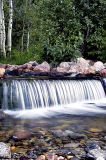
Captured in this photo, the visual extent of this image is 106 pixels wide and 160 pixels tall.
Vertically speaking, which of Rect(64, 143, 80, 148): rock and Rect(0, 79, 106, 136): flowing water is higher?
Rect(0, 79, 106, 136): flowing water

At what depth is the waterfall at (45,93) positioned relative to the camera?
1279 centimetres

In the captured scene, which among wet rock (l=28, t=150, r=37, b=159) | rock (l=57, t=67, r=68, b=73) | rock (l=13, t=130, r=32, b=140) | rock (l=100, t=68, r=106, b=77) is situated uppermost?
rock (l=57, t=67, r=68, b=73)

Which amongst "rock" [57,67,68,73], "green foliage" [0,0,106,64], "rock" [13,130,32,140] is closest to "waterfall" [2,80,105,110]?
"rock" [57,67,68,73]

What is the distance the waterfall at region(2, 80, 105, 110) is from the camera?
12.8m

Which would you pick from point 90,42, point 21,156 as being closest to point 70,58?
point 90,42

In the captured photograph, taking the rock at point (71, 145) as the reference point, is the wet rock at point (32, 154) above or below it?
below

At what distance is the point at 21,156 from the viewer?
7609 millimetres

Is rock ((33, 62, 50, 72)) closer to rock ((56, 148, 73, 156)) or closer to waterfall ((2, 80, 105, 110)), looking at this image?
waterfall ((2, 80, 105, 110))

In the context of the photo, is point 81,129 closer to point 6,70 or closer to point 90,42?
point 6,70

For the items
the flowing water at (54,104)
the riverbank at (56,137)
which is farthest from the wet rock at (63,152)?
the flowing water at (54,104)

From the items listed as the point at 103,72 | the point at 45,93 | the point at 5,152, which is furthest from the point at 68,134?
the point at 103,72

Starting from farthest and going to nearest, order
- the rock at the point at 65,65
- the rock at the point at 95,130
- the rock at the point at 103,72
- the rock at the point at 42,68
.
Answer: the rock at the point at 65,65, the rock at the point at 42,68, the rock at the point at 103,72, the rock at the point at 95,130

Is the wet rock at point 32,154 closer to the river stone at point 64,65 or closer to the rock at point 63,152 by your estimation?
the rock at point 63,152

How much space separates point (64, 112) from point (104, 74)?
4.78 meters
